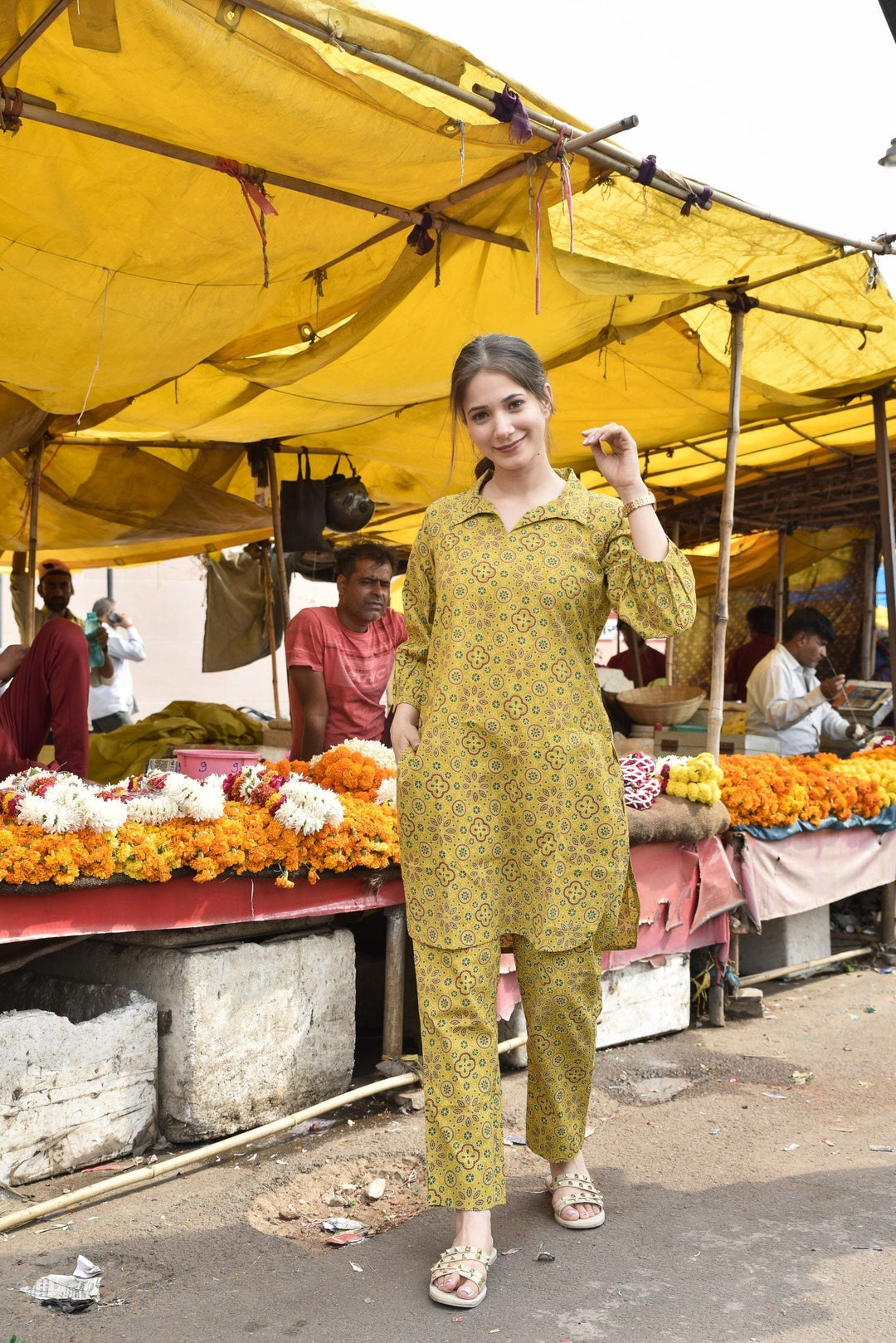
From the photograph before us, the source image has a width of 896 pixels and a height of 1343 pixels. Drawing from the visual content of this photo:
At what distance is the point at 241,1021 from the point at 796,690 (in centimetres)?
491

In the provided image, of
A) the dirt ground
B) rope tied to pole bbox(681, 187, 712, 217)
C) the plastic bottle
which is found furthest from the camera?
the plastic bottle

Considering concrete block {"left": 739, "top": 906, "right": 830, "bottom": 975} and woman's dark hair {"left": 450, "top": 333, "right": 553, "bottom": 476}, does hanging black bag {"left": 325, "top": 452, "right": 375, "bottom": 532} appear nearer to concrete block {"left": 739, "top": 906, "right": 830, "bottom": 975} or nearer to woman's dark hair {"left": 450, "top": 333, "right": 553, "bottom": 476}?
concrete block {"left": 739, "top": 906, "right": 830, "bottom": 975}

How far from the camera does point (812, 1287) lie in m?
2.80

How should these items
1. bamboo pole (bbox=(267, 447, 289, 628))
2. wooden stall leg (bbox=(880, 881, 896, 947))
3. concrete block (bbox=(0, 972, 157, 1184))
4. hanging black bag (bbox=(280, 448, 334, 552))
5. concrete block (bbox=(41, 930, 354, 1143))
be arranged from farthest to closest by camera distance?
1. hanging black bag (bbox=(280, 448, 334, 552))
2. bamboo pole (bbox=(267, 447, 289, 628))
3. wooden stall leg (bbox=(880, 881, 896, 947))
4. concrete block (bbox=(41, 930, 354, 1143))
5. concrete block (bbox=(0, 972, 157, 1184))

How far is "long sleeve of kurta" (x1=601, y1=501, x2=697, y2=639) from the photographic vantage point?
2768mm

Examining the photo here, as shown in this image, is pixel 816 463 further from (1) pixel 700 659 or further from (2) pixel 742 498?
(1) pixel 700 659

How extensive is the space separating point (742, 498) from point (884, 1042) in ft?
22.8

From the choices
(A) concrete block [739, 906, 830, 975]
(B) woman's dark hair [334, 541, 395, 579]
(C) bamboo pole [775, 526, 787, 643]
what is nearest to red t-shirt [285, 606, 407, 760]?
(B) woman's dark hair [334, 541, 395, 579]

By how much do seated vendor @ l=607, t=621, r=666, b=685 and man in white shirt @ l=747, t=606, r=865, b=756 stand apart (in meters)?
4.37

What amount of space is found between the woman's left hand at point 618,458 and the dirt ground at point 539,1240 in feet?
6.19

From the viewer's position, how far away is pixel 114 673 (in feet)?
37.4

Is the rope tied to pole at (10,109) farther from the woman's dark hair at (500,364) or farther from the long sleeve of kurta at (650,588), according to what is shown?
the long sleeve of kurta at (650,588)

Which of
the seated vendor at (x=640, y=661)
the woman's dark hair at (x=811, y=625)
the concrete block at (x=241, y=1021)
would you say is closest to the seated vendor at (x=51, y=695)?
the concrete block at (x=241, y=1021)

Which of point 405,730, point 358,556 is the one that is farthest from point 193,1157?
point 358,556
